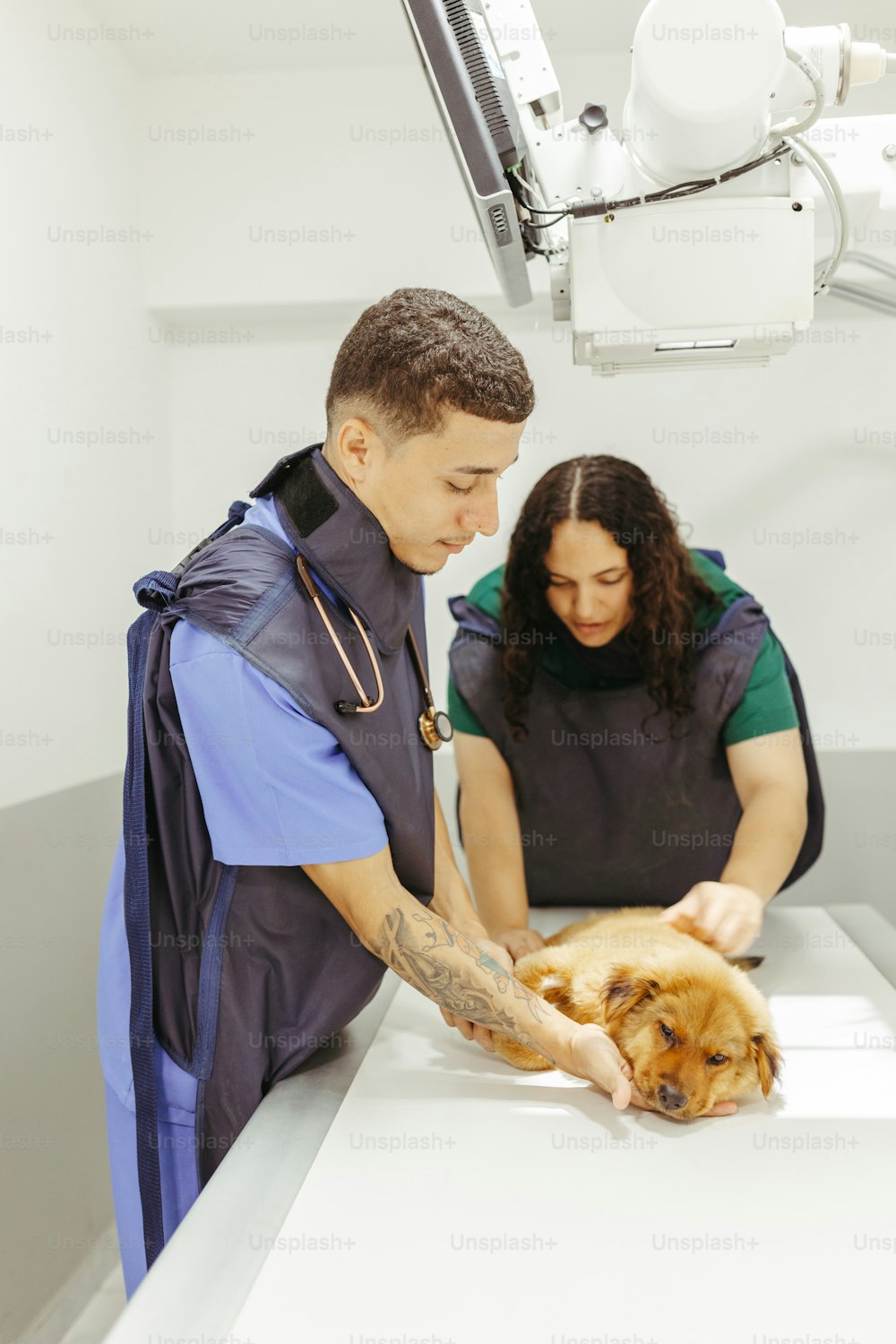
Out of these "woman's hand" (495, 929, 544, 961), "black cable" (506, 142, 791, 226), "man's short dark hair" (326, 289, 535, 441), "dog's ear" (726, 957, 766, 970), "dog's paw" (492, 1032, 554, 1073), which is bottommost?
"dog's ear" (726, 957, 766, 970)

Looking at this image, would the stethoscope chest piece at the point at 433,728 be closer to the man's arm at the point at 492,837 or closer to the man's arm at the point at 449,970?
the man's arm at the point at 449,970

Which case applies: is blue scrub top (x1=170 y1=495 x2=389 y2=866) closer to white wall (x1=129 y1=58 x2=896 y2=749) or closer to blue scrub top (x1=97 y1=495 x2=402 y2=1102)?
blue scrub top (x1=97 y1=495 x2=402 y2=1102)

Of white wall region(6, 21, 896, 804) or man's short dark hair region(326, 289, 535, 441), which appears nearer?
man's short dark hair region(326, 289, 535, 441)

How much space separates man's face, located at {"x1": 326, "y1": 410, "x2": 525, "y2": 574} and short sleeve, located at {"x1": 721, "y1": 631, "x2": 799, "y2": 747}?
0.84 meters

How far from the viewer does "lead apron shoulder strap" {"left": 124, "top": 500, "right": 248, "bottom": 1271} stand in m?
1.25

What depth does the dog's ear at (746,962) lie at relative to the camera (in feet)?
5.75

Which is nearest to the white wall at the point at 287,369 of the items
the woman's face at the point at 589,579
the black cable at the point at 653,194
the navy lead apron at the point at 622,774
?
the navy lead apron at the point at 622,774

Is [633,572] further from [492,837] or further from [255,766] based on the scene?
[255,766]

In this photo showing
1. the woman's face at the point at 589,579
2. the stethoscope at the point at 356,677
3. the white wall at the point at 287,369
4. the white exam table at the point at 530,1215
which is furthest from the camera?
the white wall at the point at 287,369

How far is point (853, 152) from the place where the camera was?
129 cm

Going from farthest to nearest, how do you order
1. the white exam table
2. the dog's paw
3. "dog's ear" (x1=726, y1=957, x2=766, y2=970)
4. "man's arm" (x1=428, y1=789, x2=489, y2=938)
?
"dog's ear" (x1=726, y1=957, x2=766, y2=970) → "man's arm" (x1=428, y1=789, x2=489, y2=938) → the dog's paw → the white exam table

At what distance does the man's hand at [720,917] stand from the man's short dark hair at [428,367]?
2.81 feet

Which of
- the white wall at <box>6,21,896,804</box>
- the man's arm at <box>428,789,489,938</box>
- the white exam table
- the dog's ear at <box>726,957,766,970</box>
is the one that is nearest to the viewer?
the white exam table

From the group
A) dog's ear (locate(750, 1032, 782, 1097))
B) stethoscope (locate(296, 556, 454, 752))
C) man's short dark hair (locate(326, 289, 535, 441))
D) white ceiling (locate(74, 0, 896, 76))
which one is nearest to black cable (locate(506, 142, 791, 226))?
man's short dark hair (locate(326, 289, 535, 441))
